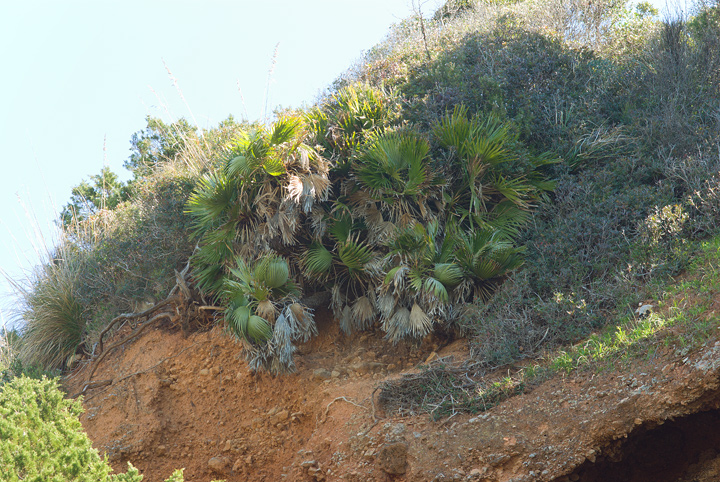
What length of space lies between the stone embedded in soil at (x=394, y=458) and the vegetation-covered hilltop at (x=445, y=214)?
175 cm

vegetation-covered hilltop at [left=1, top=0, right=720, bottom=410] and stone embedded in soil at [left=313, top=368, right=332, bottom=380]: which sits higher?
vegetation-covered hilltop at [left=1, top=0, right=720, bottom=410]

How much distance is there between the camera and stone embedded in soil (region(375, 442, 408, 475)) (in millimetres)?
6789

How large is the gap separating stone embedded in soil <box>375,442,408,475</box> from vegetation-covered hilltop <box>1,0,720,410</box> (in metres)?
1.75

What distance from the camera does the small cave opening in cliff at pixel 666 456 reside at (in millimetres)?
6184

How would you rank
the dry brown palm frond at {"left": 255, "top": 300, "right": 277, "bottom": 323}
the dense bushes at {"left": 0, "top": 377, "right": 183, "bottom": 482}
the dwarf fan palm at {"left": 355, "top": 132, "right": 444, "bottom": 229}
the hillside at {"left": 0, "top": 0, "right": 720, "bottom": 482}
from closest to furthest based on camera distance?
the dense bushes at {"left": 0, "top": 377, "right": 183, "bottom": 482}, the hillside at {"left": 0, "top": 0, "right": 720, "bottom": 482}, the dry brown palm frond at {"left": 255, "top": 300, "right": 277, "bottom": 323}, the dwarf fan palm at {"left": 355, "top": 132, "right": 444, "bottom": 229}

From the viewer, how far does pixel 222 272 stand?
377 inches

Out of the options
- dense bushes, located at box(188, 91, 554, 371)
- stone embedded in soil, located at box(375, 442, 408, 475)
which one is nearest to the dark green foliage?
dense bushes, located at box(188, 91, 554, 371)

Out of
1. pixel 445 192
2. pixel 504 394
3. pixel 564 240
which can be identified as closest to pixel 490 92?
pixel 445 192

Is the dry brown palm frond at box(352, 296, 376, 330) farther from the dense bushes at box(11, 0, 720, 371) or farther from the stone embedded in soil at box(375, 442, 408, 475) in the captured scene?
the stone embedded in soil at box(375, 442, 408, 475)

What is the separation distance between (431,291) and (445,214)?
5.05 feet

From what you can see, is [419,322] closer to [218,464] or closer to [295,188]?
[295,188]

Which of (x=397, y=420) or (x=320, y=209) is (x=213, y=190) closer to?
(x=320, y=209)

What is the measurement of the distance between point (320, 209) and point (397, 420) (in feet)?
11.5

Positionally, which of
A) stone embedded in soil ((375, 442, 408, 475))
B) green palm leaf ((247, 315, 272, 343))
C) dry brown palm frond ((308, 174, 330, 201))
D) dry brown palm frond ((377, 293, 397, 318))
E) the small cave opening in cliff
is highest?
dry brown palm frond ((308, 174, 330, 201))
